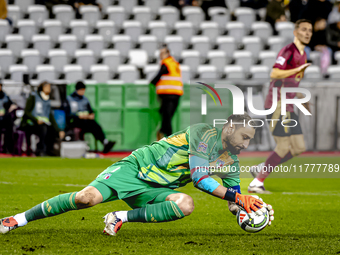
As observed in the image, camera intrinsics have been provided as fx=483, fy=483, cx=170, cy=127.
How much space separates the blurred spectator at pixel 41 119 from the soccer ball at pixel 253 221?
6.61 meters

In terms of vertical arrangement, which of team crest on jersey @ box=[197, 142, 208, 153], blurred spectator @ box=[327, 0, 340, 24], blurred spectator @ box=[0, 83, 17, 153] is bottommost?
blurred spectator @ box=[0, 83, 17, 153]

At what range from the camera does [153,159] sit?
337 cm

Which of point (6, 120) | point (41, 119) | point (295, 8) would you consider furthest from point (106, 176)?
point (295, 8)

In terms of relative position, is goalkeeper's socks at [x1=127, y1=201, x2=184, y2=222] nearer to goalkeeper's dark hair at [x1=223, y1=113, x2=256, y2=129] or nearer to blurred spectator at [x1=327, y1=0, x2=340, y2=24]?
goalkeeper's dark hair at [x1=223, y1=113, x2=256, y2=129]

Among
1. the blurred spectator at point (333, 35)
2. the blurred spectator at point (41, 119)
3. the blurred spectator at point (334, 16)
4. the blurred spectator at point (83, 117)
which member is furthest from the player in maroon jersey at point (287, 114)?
the blurred spectator at point (334, 16)

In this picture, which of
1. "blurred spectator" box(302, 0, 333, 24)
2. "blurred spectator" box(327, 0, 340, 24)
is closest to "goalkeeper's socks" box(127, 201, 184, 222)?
"blurred spectator" box(302, 0, 333, 24)

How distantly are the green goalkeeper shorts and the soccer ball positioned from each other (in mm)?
514

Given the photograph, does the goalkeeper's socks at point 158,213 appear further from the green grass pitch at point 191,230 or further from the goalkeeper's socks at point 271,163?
the goalkeeper's socks at point 271,163

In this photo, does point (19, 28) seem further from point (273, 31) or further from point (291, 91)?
point (291, 91)

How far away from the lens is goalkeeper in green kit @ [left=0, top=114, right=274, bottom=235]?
10.2 feet

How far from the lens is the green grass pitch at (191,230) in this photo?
305cm

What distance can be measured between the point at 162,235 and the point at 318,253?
109 cm

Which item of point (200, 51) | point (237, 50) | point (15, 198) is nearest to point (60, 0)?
point (200, 51)

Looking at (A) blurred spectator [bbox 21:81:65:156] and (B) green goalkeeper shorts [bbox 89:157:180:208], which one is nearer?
(B) green goalkeeper shorts [bbox 89:157:180:208]
